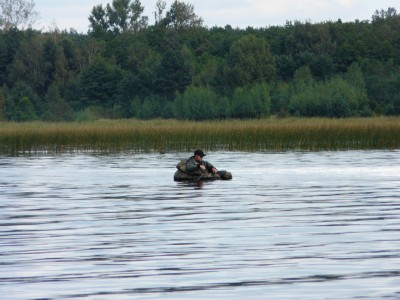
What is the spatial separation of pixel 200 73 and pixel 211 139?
171ft

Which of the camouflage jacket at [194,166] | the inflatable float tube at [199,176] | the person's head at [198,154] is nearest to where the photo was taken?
the person's head at [198,154]

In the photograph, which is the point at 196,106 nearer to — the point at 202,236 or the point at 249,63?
the point at 249,63

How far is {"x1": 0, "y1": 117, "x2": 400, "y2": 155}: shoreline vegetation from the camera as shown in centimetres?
4600

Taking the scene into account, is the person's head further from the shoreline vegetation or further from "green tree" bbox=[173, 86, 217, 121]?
"green tree" bbox=[173, 86, 217, 121]

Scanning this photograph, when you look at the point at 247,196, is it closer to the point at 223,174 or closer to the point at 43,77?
the point at 223,174

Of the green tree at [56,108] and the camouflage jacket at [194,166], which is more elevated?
the green tree at [56,108]

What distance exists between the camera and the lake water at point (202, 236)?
1204cm

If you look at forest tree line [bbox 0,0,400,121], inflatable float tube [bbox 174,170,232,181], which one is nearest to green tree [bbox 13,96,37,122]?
forest tree line [bbox 0,0,400,121]

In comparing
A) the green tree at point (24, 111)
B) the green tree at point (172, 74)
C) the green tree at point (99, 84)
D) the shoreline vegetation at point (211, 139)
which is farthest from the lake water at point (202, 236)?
the green tree at point (99, 84)

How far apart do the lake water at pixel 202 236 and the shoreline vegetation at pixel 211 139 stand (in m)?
14.7

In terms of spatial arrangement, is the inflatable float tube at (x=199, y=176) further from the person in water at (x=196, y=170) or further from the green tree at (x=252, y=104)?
the green tree at (x=252, y=104)

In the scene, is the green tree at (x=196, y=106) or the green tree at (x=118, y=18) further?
the green tree at (x=118, y=18)

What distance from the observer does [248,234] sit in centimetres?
1650

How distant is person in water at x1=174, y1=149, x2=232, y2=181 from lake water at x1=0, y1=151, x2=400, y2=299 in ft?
0.90
